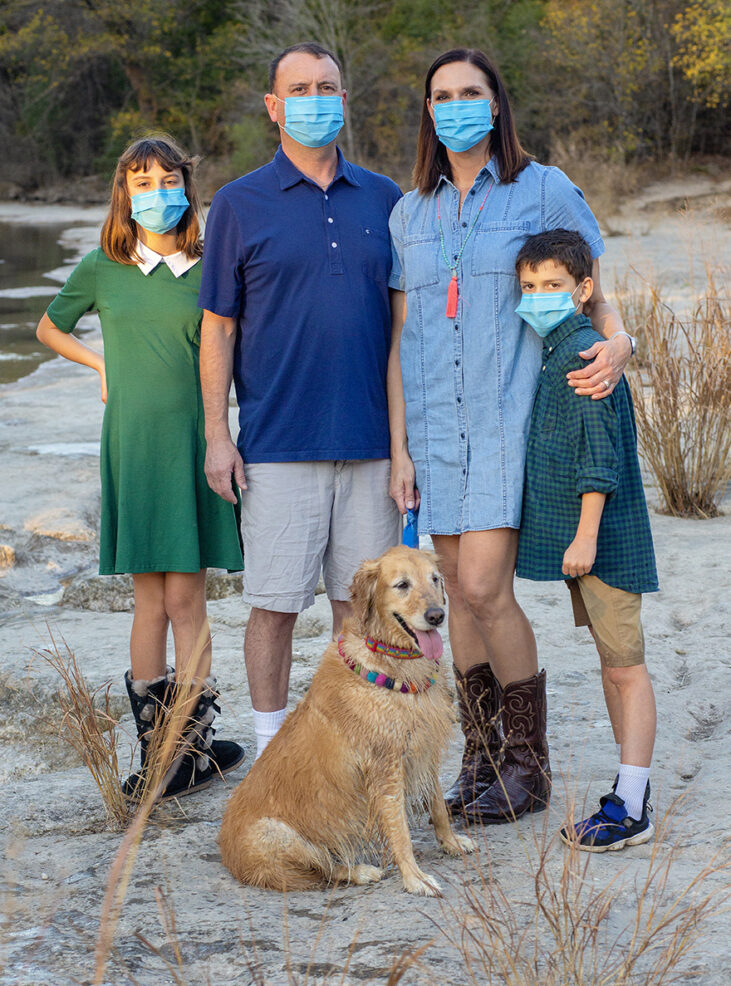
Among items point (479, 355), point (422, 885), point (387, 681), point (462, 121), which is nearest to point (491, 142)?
point (462, 121)

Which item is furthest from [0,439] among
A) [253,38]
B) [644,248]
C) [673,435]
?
[253,38]

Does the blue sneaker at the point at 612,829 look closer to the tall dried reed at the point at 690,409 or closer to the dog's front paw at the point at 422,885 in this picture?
the dog's front paw at the point at 422,885

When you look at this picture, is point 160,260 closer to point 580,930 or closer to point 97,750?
point 97,750

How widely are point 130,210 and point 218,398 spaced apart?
2.71ft

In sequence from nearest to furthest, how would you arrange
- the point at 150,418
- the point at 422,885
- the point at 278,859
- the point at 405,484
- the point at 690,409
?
the point at 422,885, the point at 278,859, the point at 405,484, the point at 150,418, the point at 690,409

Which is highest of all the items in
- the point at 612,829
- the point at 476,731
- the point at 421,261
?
the point at 421,261

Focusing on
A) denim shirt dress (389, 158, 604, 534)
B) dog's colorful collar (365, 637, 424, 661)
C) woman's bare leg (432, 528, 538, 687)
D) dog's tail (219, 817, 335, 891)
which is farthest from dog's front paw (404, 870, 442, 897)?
denim shirt dress (389, 158, 604, 534)

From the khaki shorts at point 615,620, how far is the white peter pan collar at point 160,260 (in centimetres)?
187

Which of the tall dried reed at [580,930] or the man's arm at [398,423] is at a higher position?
the man's arm at [398,423]

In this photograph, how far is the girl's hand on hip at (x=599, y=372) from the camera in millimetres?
3295

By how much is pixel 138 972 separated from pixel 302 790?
751 millimetres

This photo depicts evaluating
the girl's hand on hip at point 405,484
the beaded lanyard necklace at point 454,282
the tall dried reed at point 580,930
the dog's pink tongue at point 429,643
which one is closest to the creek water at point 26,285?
the girl's hand on hip at point 405,484

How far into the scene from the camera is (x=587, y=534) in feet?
10.7

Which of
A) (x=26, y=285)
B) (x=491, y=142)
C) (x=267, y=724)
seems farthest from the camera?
(x=26, y=285)
